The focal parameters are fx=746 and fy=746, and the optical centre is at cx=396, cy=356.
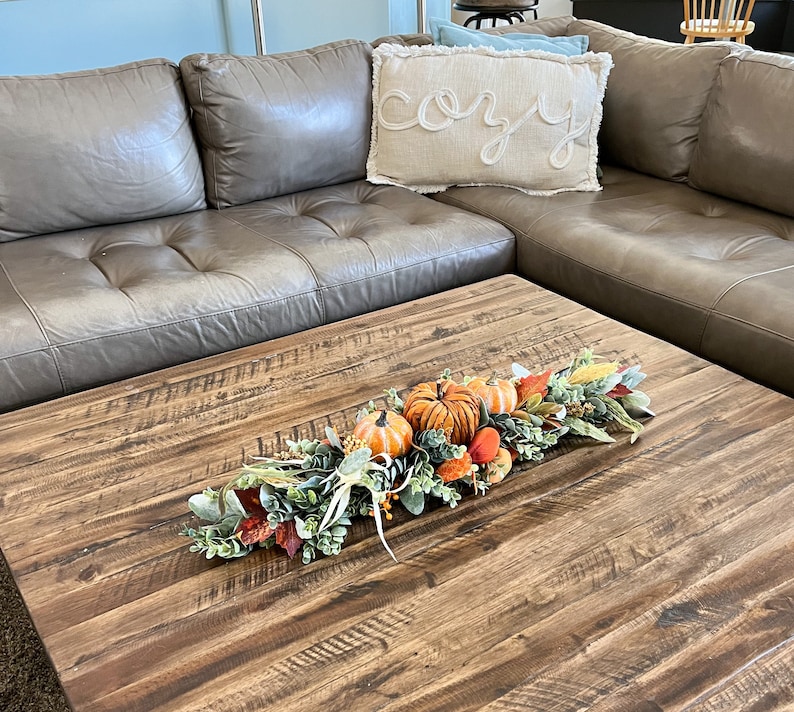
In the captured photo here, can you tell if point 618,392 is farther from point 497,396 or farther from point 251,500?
point 251,500

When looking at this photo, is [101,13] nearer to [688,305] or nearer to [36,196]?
[36,196]

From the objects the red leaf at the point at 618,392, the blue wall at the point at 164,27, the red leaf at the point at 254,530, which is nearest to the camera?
the red leaf at the point at 254,530

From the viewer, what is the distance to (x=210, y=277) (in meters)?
1.77

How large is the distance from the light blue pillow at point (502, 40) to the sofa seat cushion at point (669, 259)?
0.46 m

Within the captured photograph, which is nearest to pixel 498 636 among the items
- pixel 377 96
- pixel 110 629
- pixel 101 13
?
pixel 110 629

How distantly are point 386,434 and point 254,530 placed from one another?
0.69ft

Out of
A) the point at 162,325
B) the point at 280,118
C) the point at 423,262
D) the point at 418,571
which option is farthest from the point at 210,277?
the point at 418,571

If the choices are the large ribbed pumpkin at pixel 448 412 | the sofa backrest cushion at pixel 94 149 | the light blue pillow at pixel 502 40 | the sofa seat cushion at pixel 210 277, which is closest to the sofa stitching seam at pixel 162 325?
the sofa seat cushion at pixel 210 277

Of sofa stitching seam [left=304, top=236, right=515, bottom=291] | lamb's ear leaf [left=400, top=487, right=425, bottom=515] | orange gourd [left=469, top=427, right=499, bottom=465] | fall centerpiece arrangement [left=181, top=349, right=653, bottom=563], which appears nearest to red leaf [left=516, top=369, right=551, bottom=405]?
fall centerpiece arrangement [left=181, top=349, right=653, bottom=563]

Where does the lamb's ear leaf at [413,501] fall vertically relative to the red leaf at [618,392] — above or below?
below

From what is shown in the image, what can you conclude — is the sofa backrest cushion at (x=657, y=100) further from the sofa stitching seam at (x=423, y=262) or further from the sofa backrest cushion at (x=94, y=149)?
the sofa backrest cushion at (x=94, y=149)

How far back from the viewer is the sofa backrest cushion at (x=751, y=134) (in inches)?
78.3

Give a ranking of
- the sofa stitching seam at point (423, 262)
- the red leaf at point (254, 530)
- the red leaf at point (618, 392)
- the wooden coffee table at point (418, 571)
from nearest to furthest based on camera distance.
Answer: the wooden coffee table at point (418, 571) < the red leaf at point (254, 530) < the red leaf at point (618, 392) < the sofa stitching seam at point (423, 262)

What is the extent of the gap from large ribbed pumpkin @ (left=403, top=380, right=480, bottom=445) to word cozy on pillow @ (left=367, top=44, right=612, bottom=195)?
4.44ft
